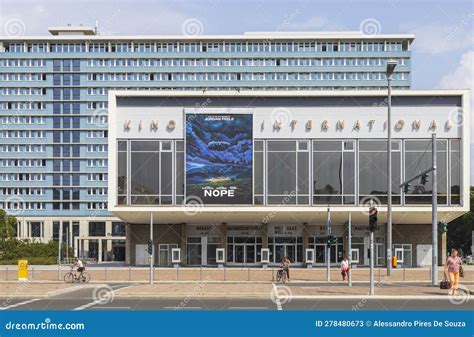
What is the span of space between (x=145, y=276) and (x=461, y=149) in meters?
27.2

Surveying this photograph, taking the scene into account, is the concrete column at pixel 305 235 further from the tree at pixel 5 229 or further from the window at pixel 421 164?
the tree at pixel 5 229

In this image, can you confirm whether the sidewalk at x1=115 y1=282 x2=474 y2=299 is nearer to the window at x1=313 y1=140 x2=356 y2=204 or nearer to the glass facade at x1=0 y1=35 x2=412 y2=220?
the window at x1=313 y1=140 x2=356 y2=204

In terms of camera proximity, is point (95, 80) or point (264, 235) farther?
point (95, 80)

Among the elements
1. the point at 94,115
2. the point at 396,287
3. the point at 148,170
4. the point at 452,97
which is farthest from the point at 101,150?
the point at 396,287

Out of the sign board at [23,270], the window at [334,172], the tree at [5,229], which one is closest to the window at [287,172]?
the window at [334,172]

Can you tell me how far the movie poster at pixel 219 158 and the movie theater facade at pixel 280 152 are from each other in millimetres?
79

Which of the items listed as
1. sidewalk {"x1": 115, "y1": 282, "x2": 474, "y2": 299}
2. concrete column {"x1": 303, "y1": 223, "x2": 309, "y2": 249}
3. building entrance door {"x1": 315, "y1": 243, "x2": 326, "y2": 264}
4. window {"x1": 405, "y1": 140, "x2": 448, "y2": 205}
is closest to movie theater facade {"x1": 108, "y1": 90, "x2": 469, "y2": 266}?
window {"x1": 405, "y1": 140, "x2": 448, "y2": 205}

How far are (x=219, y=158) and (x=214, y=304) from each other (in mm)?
34713

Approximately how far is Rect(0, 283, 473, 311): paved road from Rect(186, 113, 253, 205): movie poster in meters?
30.5

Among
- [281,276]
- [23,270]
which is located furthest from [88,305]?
[23,270]

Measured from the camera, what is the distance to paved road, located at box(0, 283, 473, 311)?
83.3ft

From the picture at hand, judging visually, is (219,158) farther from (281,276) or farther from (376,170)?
(281,276)

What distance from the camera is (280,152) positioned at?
201 ft

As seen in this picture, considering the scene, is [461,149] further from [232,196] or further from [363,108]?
[232,196]
